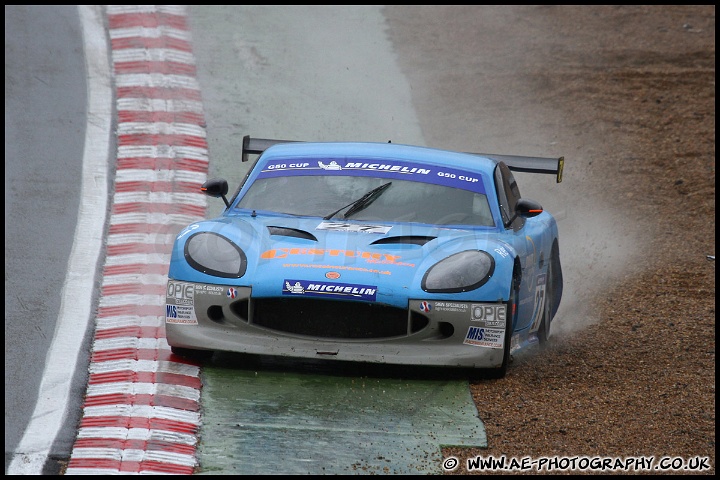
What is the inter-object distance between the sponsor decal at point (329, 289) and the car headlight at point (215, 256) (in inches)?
13.2

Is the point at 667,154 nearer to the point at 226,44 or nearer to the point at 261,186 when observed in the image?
the point at 226,44

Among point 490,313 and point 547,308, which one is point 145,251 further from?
point 490,313

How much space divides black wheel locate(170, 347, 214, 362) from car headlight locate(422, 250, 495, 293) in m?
1.30

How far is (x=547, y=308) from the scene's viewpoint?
8430 millimetres

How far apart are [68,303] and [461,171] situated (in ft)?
8.98

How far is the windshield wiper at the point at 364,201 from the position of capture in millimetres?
7746

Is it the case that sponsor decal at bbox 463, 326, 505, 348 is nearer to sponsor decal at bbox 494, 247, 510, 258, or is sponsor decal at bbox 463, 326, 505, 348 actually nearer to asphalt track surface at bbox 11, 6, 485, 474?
asphalt track surface at bbox 11, 6, 485, 474

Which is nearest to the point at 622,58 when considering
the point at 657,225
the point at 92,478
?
the point at 657,225

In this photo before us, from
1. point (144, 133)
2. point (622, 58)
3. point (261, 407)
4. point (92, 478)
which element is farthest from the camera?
point (622, 58)

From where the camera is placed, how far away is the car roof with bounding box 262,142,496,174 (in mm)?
8320

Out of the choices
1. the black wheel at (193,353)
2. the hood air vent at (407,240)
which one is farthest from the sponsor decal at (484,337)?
the black wheel at (193,353)

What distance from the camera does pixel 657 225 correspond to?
1187cm

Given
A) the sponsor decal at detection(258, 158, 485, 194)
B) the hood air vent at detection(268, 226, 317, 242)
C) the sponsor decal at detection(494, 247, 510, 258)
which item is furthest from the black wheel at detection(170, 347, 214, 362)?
the sponsor decal at detection(494, 247, 510, 258)

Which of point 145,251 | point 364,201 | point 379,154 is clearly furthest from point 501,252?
point 145,251
